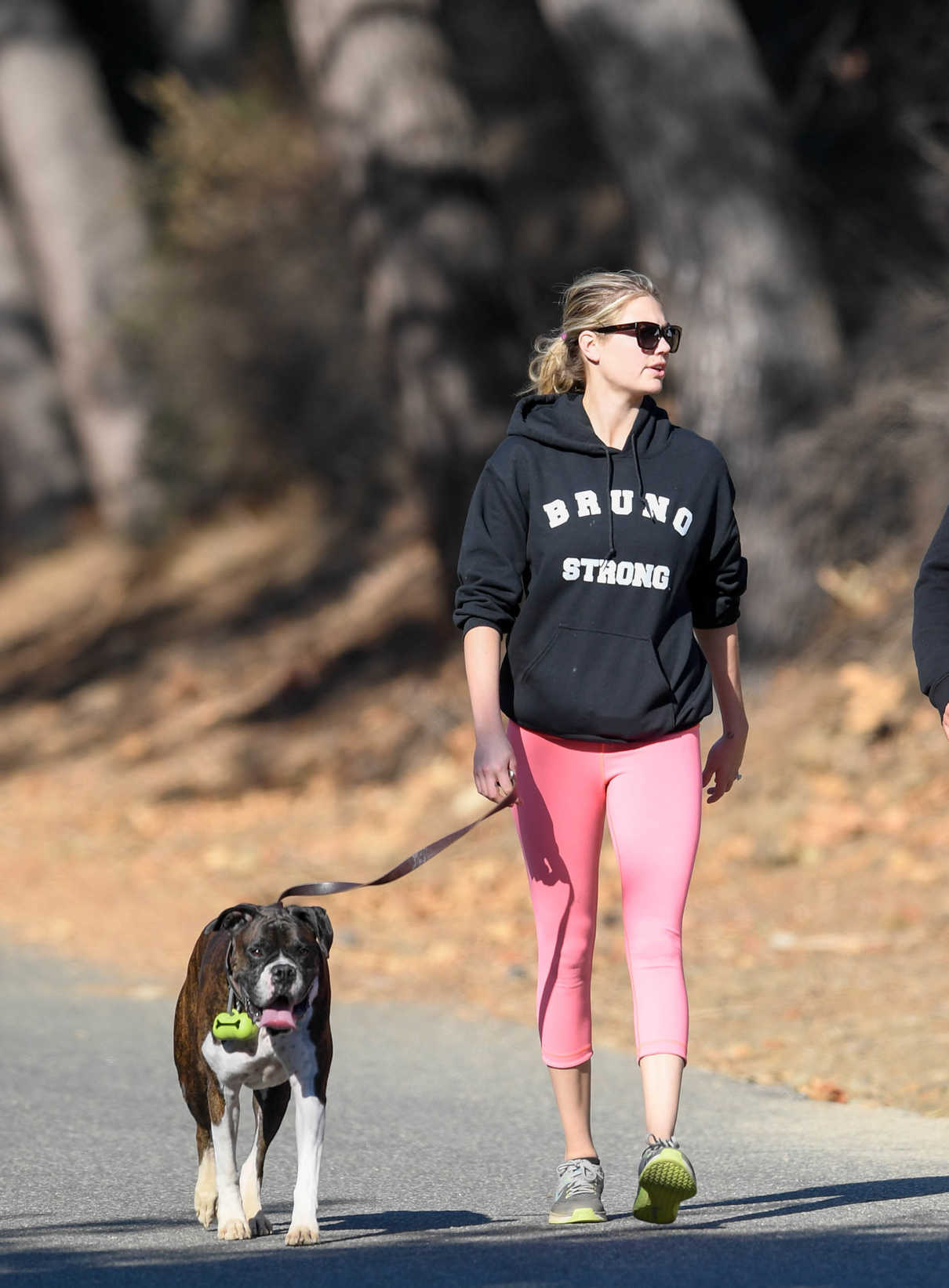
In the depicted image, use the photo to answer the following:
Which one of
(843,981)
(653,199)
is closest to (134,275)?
(653,199)

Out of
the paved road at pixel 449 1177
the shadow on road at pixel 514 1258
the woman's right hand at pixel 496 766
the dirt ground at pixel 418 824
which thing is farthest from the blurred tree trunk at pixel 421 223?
the shadow on road at pixel 514 1258

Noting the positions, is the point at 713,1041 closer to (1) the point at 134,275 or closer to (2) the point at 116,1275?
(2) the point at 116,1275

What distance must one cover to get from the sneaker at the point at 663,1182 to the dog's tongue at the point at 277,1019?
87 centimetres

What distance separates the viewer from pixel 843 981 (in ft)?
28.3

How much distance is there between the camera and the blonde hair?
504 cm

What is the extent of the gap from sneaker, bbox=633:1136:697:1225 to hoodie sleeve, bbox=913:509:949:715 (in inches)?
49.2

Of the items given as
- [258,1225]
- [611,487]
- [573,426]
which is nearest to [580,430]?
[573,426]

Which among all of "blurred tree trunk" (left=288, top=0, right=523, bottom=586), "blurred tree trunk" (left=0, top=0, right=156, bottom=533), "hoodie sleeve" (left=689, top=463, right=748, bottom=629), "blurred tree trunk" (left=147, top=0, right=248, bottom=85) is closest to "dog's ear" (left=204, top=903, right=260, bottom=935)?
"hoodie sleeve" (left=689, top=463, right=748, bottom=629)

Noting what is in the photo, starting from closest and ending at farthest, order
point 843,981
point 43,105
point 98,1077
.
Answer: point 98,1077 → point 843,981 → point 43,105

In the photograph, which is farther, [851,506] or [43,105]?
[43,105]

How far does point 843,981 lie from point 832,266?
849 cm

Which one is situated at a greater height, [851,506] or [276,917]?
[851,506]

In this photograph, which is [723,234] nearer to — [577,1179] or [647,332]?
[647,332]

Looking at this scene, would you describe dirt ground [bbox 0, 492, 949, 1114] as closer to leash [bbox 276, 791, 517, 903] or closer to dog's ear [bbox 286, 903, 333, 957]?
leash [bbox 276, 791, 517, 903]
